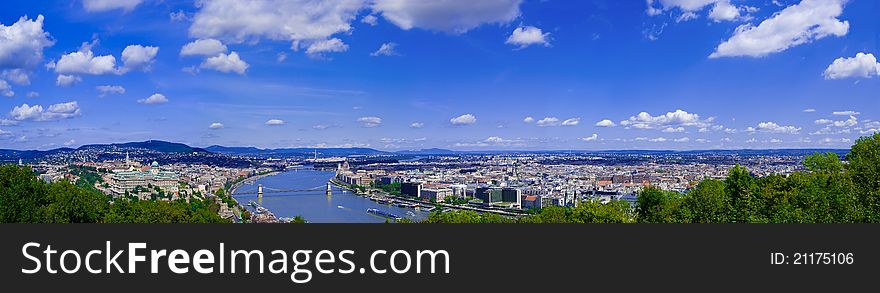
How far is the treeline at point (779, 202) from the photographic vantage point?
9.65 m

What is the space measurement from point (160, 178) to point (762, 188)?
1697 inches

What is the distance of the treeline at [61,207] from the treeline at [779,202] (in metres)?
5.13

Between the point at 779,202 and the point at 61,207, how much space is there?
1215 centimetres

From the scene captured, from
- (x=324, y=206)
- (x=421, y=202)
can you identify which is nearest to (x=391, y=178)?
(x=421, y=202)

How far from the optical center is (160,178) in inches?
1829

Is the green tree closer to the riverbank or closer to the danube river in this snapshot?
the danube river

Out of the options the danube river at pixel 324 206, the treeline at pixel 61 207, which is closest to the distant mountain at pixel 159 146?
the danube river at pixel 324 206

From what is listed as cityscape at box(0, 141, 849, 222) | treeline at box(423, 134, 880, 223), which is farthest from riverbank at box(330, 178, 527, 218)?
treeline at box(423, 134, 880, 223)

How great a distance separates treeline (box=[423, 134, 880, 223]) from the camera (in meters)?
9.65

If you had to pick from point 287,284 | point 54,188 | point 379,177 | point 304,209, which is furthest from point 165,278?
point 379,177

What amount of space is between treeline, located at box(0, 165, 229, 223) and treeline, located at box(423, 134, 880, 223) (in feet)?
16.8

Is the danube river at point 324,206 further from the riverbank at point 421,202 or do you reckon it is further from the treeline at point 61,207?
the treeline at point 61,207

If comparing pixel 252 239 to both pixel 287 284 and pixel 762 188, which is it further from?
pixel 762 188

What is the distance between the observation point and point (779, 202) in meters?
10.8
